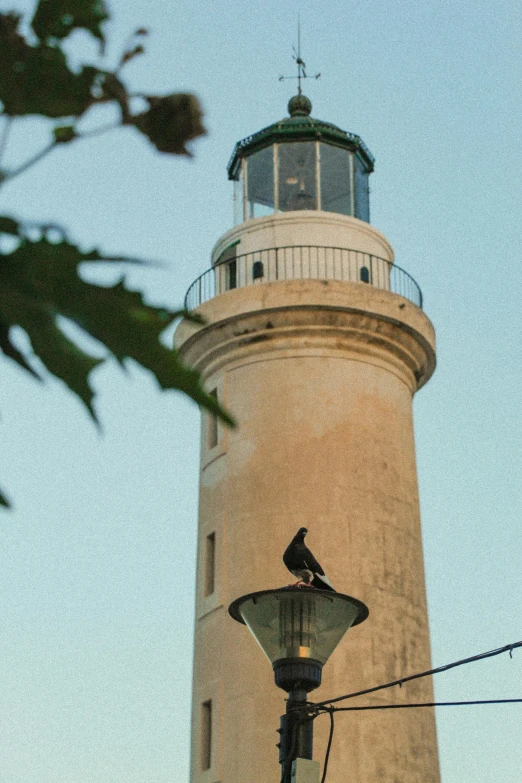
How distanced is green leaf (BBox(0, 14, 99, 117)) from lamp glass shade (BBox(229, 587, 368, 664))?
6947 millimetres

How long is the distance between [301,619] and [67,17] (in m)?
7.10

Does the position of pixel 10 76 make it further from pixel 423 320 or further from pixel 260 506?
pixel 423 320

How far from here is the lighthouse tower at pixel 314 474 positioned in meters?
20.1

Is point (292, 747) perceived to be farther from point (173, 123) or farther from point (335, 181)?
point (335, 181)

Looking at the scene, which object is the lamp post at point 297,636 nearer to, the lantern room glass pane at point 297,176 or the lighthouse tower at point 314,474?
the lighthouse tower at point 314,474


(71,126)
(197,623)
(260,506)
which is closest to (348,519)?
(260,506)

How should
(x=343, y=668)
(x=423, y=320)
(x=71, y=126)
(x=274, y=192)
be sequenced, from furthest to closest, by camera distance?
(x=274, y=192)
(x=423, y=320)
(x=343, y=668)
(x=71, y=126)

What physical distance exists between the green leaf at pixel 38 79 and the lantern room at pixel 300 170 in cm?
2365

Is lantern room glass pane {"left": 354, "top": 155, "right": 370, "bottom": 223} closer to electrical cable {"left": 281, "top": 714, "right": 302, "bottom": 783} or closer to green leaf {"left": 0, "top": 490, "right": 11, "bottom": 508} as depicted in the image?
electrical cable {"left": 281, "top": 714, "right": 302, "bottom": 783}

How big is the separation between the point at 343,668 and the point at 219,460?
13.9ft

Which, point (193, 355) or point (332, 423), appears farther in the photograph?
point (193, 355)

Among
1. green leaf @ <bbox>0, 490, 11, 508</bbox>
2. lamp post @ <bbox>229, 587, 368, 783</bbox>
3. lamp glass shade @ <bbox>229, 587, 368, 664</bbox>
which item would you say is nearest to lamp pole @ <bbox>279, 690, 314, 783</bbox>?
lamp post @ <bbox>229, 587, 368, 783</bbox>

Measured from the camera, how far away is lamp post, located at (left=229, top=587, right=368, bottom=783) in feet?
27.4

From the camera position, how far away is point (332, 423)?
21891mm
